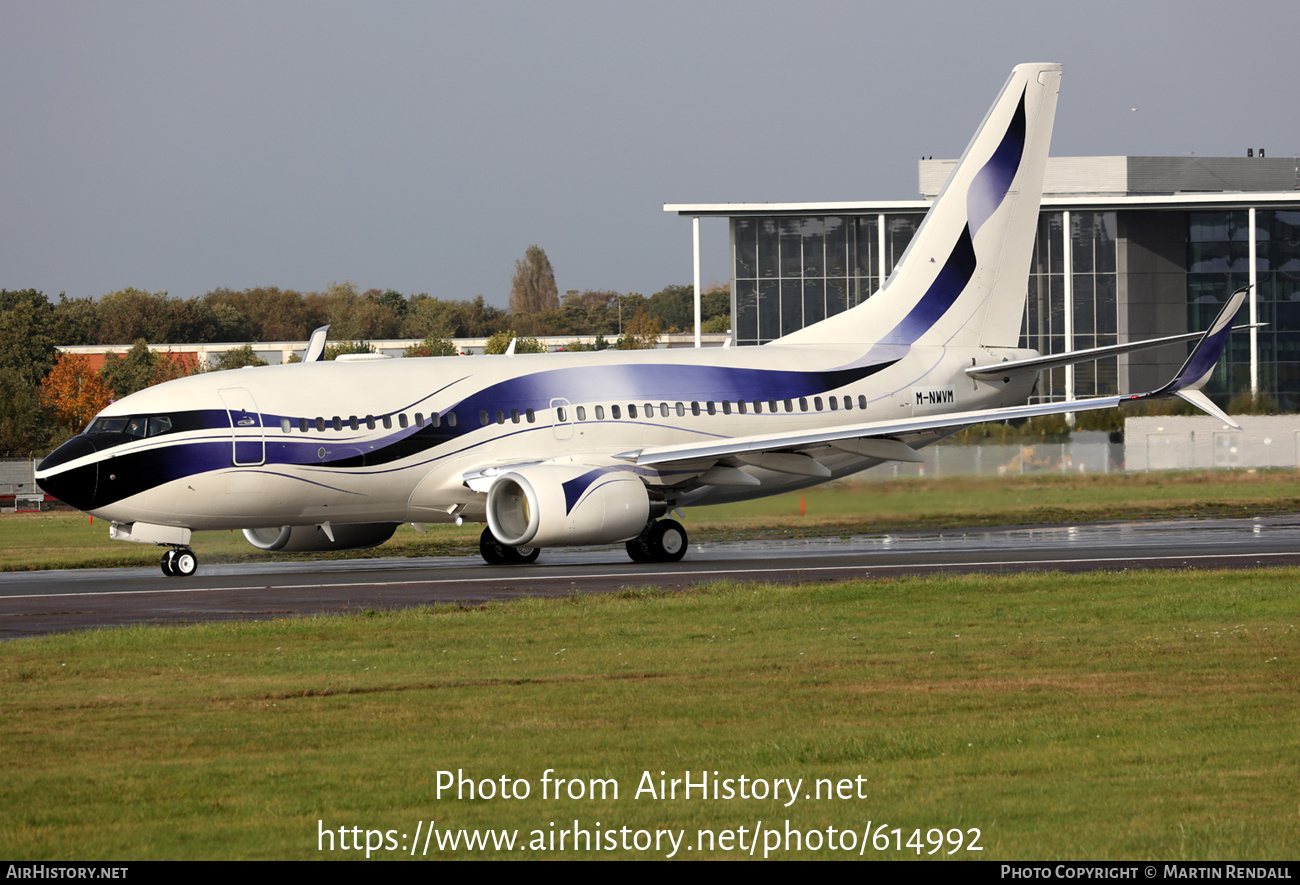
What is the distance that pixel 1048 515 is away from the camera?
38812 millimetres

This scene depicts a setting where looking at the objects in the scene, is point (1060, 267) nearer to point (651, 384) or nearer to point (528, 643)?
point (651, 384)

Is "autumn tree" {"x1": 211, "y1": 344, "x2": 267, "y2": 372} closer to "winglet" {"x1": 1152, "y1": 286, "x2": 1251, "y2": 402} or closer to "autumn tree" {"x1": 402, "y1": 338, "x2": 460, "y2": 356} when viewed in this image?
"autumn tree" {"x1": 402, "y1": 338, "x2": 460, "y2": 356}

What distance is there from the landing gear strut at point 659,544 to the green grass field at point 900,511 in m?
3.95

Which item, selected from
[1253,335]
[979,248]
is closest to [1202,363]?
[979,248]

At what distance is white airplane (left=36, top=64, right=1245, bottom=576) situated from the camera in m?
26.1

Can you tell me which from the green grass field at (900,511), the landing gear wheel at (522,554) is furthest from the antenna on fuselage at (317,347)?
the landing gear wheel at (522,554)

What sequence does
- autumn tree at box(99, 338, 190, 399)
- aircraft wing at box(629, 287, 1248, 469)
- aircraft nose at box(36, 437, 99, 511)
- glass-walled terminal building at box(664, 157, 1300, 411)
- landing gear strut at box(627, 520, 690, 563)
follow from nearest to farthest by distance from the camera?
aircraft nose at box(36, 437, 99, 511) → aircraft wing at box(629, 287, 1248, 469) → landing gear strut at box(627, 520, 690, 563) → glass-walled terminal building at box(664, 157, 1300, 411) → autumn tree at box(99, 338, 190, 399)

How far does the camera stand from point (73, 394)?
8544cm

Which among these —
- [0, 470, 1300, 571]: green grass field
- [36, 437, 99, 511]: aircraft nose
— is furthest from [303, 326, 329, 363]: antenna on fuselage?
[36, 437, 99, 511]: aircraft nose

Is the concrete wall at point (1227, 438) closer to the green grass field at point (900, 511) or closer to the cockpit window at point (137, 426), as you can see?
the green grass field at point (900, 511)

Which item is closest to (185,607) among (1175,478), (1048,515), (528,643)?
(528,643)

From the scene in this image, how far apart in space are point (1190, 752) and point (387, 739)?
17.4 ft

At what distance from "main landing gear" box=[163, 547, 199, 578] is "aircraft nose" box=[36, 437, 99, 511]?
1.99m

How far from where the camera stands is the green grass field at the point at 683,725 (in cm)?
812
